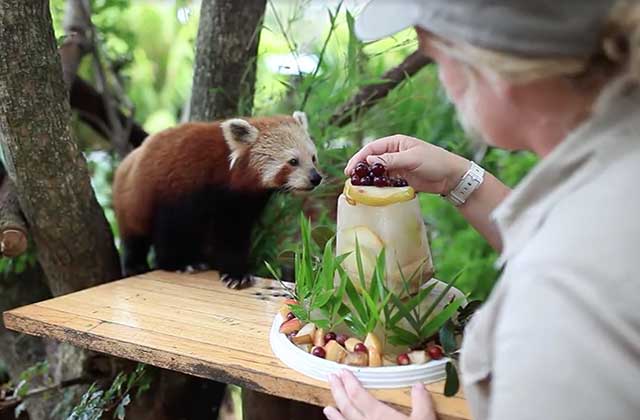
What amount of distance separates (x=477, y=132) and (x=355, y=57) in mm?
910

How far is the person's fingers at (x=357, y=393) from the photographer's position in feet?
3.05

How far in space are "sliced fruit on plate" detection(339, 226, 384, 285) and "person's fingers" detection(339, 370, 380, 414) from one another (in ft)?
0.52

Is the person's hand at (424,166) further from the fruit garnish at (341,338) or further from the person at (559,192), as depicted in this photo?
the person at (559,192)

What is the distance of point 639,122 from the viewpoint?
24.3 inches

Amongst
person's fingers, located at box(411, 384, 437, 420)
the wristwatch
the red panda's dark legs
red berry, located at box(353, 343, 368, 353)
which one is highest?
the wristwatch

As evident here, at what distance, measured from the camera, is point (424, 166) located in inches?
46.9

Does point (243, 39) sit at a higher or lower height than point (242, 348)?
higher

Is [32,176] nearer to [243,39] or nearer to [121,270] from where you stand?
[121,270]

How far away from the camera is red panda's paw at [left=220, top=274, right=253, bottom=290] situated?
1.50 m

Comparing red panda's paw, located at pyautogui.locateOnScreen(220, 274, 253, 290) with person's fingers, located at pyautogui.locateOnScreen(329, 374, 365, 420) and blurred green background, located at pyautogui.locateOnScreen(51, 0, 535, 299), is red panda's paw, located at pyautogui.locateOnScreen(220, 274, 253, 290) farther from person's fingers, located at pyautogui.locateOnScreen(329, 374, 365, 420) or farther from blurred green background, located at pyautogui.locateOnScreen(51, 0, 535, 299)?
person's fingers, located at pyautogui.locateOnScreen(329, 374, 365, 420)

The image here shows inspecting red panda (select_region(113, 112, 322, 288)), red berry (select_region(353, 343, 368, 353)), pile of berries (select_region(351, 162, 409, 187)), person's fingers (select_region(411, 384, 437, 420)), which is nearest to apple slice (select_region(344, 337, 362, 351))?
red berry (select_region(353, 343, 368, 353))

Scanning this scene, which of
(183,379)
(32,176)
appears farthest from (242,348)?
(32,176)

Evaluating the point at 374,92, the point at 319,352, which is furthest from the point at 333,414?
the point at 374,92

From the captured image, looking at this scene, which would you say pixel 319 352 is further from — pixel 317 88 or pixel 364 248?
pixel 317 88
